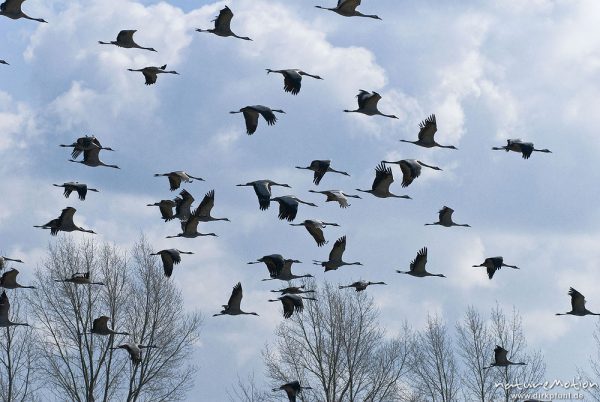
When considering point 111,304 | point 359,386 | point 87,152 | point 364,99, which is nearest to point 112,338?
point 111,304

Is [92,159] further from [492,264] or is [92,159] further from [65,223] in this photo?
[492,264]

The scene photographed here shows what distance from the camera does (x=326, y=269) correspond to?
2961cm

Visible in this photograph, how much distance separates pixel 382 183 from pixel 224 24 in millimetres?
4814

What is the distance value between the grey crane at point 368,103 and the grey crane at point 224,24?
2.70 meters

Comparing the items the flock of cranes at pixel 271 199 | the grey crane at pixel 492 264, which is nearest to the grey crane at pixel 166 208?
the flock of cranes at pixel 271 199

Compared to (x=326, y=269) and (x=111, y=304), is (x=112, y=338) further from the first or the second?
(x=326, y=269)

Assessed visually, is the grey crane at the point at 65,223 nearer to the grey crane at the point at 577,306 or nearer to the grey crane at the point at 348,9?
the grey crane at the point at 348,9

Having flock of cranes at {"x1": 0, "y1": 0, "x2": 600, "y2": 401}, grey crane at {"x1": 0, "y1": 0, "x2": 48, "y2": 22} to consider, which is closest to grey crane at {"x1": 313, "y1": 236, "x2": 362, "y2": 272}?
flock of cranes at {"x1": 0, "y1": 0, "x2": 600, "y2": 401}

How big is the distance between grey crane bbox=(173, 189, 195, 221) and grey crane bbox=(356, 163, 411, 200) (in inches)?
151

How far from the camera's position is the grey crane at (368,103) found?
28.2m

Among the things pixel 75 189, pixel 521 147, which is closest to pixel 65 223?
pixel 75 189

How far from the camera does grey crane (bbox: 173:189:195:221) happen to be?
2933 cm

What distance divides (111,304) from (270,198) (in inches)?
801

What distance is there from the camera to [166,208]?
29797 millimetres
